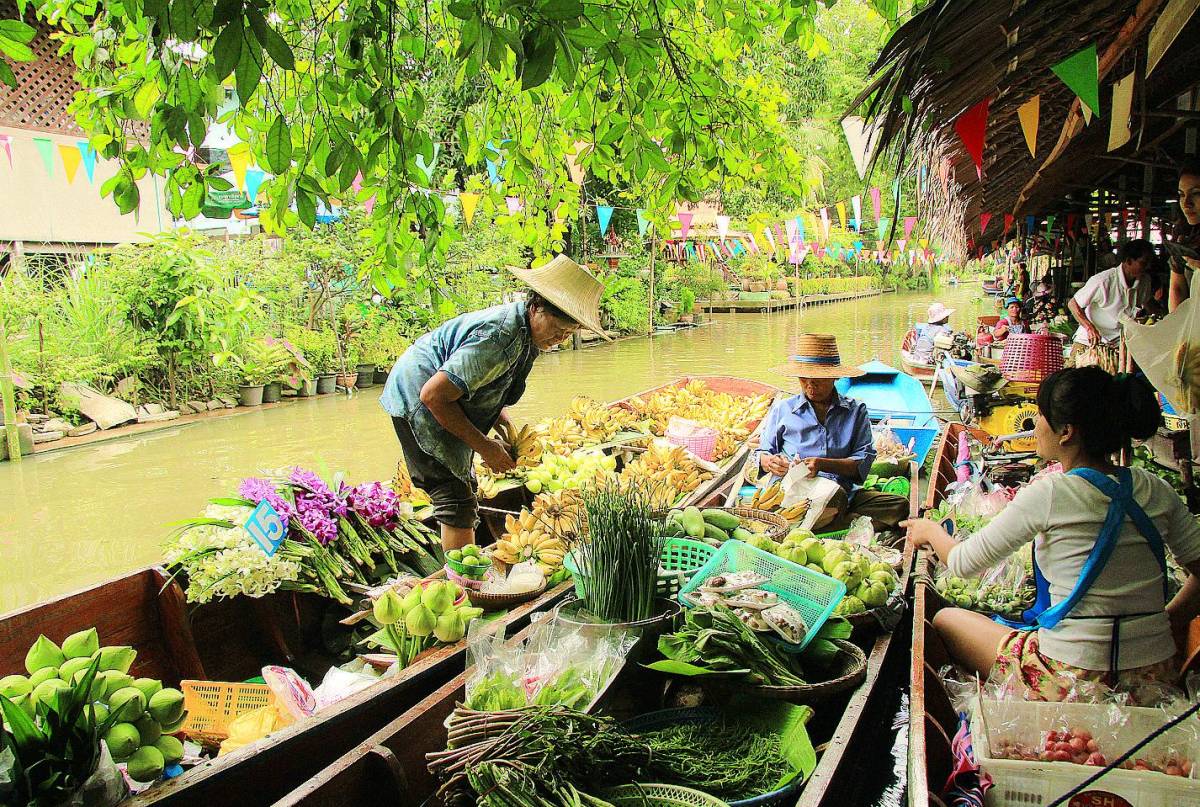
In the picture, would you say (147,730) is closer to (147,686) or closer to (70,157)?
(147,686)

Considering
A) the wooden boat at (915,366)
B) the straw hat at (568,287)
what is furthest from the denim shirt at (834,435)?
the wooden boat at (915,366)

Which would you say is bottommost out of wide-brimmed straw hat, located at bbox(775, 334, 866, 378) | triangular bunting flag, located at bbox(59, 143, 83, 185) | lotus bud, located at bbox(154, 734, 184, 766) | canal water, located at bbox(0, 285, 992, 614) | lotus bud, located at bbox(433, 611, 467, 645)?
canal water, located at bbox(0, 285, 992, 614)

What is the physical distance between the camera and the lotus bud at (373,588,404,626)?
104 inches

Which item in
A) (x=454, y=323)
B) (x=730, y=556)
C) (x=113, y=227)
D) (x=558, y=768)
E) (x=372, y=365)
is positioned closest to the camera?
(x=558, y=768)

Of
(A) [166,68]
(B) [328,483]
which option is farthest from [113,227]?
(A) [166,68]

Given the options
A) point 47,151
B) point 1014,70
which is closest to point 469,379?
point 1014,70

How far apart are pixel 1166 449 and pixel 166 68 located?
4.84 m

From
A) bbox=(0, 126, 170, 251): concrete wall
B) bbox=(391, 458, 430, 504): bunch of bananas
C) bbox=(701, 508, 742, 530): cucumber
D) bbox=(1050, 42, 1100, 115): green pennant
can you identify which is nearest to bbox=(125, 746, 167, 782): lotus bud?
bbox=(701, 508, 742, 530): cucumber

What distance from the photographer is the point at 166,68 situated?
2092mm

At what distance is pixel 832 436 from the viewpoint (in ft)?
14.1

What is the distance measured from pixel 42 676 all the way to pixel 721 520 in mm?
2400

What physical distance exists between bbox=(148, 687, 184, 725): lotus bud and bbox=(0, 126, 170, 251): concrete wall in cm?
914

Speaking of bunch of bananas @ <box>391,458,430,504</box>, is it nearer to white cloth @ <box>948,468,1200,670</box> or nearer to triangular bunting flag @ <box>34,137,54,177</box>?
white cloth @ <box>948,468,1200,670</box>

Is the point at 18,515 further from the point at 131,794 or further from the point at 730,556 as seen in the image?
the point at 730,556
